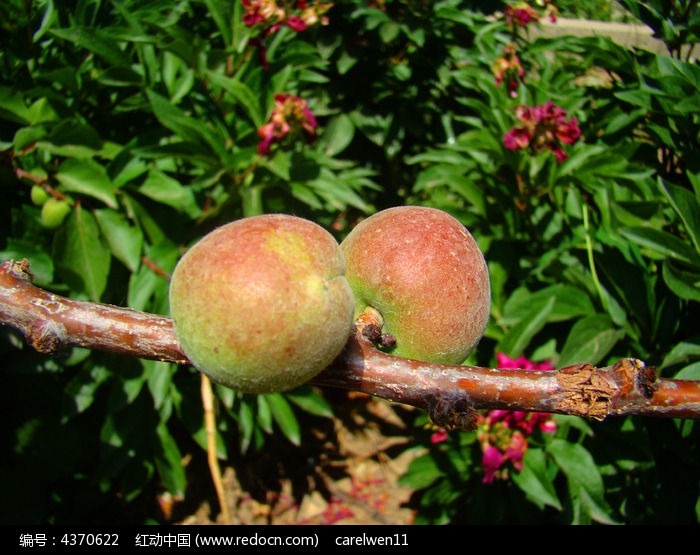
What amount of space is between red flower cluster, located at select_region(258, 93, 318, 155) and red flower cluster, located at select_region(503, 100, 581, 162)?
2.99 feet

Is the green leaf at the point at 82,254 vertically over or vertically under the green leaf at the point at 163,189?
under

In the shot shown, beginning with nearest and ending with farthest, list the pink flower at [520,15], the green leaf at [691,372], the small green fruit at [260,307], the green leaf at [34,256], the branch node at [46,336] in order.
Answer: the small green fruit at [260,307], the branch node at [46,336], the green leaf at [691,372], the green leaf at [34,256], the pink flower at [520,15]

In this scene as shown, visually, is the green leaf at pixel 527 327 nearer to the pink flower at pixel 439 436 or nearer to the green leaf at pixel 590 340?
the green leaf at pixel 590 340

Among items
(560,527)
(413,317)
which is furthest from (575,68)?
(413,317)

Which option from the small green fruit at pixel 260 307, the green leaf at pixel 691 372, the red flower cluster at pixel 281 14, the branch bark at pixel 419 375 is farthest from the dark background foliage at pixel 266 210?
the small green fruit at pixel 260 307

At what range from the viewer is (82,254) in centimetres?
182

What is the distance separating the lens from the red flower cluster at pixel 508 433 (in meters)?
2.05

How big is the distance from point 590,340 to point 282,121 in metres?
1.42

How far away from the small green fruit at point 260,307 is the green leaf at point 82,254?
121 cm

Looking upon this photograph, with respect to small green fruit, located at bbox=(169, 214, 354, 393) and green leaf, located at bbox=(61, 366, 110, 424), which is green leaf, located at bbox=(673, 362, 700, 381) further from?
green leaf, located at bbox=(61, 366, 110, 424)

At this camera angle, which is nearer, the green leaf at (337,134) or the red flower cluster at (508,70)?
the red flower cluster at (508,70)

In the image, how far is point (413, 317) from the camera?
881 mm

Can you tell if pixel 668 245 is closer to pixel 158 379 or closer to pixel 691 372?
pixel 691 372

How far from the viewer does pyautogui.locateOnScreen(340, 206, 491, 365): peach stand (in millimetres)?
872
